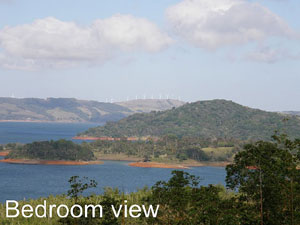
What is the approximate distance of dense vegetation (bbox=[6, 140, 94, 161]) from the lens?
176 meters

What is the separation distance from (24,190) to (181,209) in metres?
96.3

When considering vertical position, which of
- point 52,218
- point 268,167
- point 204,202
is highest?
point 268,167

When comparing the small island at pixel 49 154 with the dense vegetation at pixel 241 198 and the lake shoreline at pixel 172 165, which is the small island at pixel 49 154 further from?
the dense vegetation at pixel 241 198

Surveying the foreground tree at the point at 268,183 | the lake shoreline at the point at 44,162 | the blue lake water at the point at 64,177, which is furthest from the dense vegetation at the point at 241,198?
the lake shoreline at the point at 44,162

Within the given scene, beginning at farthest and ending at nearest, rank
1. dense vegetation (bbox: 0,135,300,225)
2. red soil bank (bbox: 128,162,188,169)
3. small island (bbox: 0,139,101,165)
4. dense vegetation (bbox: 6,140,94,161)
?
dense vegetation (bbox: 6,140,94,161) < small island (bbox: 0,139,101,165) < red soil bank (bbox: 128,162,188,169) < dense vegetation (bbox: 0,135,300,225)

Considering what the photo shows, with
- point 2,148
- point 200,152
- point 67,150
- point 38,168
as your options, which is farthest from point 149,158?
point 2,148

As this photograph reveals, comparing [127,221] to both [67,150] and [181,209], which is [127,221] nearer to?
[181,209]

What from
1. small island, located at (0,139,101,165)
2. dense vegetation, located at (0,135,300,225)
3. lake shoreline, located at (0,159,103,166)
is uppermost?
dense vegetation, located at (0,135,300,225)

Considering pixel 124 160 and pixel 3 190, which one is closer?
Answer: pixel 3 190

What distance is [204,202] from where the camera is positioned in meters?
14.2

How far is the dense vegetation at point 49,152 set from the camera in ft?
577

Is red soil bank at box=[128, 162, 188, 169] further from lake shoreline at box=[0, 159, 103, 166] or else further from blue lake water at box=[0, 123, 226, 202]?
lake shoreline at box=[0, 159, 103, 166]

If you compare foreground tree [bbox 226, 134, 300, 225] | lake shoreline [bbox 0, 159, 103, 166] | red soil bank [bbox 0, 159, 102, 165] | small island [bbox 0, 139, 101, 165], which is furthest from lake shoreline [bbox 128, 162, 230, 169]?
foreground tree [bbox 226, 134, 300, 225]

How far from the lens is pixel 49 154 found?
17800cm
